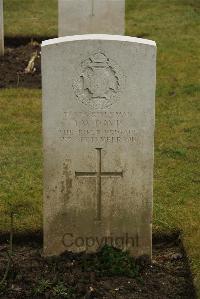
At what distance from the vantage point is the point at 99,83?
486 centimetres

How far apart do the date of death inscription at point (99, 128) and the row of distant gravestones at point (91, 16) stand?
6113mm

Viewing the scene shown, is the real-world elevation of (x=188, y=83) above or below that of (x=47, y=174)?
above

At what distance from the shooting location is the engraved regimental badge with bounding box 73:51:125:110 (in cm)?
482

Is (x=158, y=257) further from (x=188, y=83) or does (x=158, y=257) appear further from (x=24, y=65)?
(x=24, y=65)

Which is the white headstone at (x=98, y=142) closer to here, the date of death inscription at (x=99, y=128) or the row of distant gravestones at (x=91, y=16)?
the date of death inscription at (x=99, y=128)

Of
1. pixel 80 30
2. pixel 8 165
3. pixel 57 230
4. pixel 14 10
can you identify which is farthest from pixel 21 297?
pixel 14 10

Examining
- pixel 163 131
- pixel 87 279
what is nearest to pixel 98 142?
pixel 87 279

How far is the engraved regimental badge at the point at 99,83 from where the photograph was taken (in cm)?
482

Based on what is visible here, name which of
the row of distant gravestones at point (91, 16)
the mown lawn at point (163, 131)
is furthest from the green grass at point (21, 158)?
the row of distant gravestones at point (91, 16)

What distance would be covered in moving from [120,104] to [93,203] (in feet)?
2.50

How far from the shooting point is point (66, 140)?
4.95m

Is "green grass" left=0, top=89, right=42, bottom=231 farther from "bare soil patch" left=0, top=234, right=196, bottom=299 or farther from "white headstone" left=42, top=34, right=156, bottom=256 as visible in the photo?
"white headstone" left=42, top=34, right=156, bottom=256

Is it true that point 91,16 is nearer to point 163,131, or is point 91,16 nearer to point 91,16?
point 91,16

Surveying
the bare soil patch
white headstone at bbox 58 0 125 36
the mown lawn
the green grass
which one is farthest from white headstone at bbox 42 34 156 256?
white headstone at bbox 58 0 125 36
